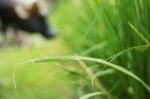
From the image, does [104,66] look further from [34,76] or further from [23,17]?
[23,17]

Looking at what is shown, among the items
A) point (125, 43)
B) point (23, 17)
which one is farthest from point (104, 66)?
point (23, 17)

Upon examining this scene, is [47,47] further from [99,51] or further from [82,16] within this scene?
[99,51]

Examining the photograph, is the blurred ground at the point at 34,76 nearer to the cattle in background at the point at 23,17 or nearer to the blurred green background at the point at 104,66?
the blurred green background at the point at 104,66

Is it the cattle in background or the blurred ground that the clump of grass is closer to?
the blurred ground

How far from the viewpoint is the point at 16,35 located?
264cm

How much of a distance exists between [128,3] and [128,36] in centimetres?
7

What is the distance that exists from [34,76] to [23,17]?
1.86ft

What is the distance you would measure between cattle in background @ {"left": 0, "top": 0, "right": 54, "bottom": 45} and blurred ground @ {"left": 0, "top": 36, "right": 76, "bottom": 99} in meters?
0.11

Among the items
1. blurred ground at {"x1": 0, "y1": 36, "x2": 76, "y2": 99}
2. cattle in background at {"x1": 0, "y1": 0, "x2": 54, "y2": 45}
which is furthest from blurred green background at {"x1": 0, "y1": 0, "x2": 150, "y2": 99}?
cattle in background at {"x1": 0, "y1": 0, "x2": 54, "y2": 45}

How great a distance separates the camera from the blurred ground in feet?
4.84

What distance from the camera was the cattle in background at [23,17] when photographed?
2.20 m

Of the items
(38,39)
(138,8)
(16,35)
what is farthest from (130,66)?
(38,39)

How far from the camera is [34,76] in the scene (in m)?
→ 1.82

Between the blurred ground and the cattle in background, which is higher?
the cattle in background
